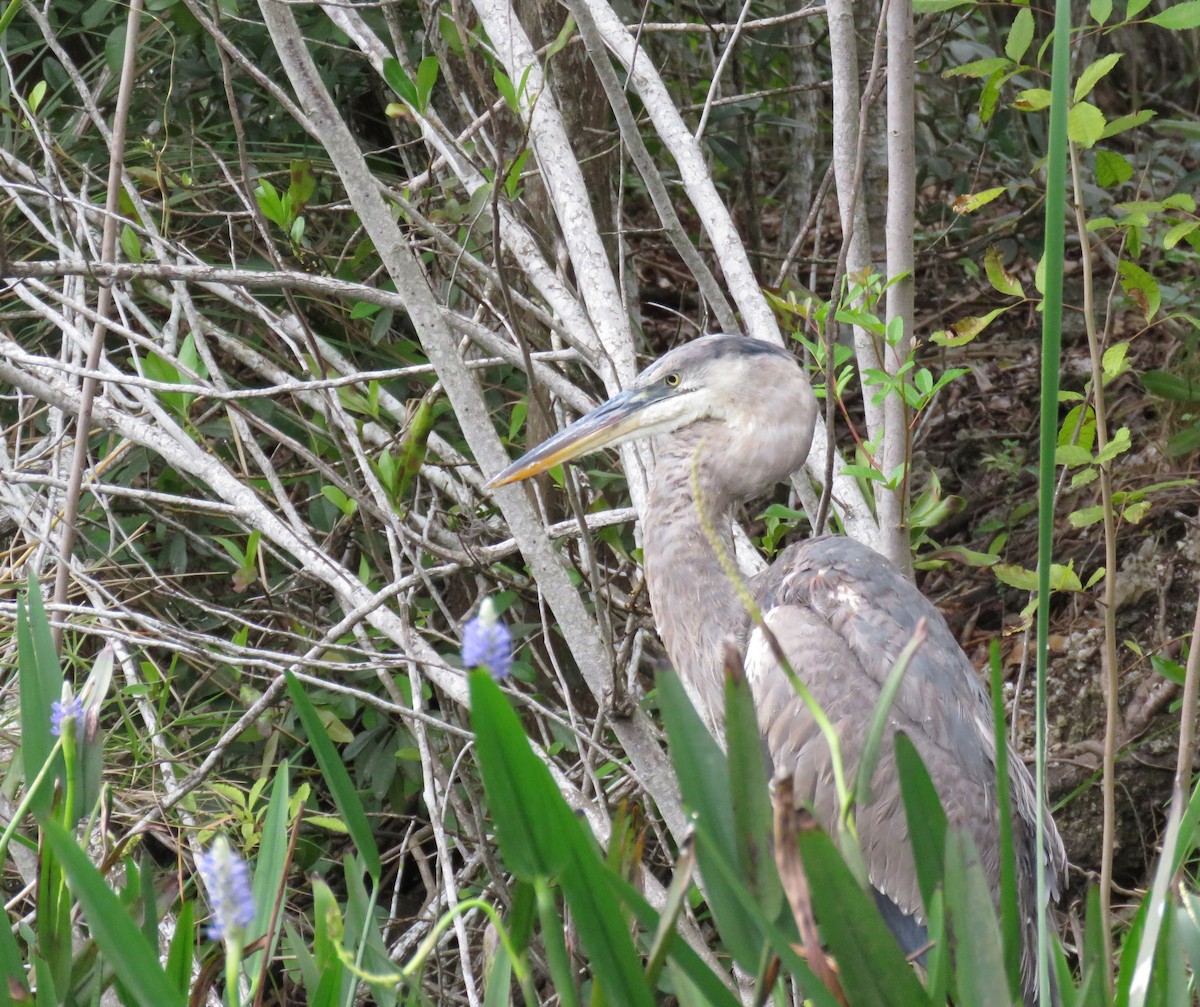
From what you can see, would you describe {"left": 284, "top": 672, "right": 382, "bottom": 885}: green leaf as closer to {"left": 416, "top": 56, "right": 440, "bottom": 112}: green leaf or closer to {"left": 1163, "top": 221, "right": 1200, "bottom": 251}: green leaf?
{"left": 416, "top": 56, "right": 440, "bottom": 112}: green leaf

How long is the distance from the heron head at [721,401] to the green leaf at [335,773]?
3.72ft

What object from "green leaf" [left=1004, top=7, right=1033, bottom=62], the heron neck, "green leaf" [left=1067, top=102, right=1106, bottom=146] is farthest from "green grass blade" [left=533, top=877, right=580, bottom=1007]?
"green leaf" [left=1004, top=7, right=1033, bottom=62]

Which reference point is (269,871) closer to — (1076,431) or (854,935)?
(854,935)

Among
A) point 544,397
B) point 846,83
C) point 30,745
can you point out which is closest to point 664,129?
point 846,83

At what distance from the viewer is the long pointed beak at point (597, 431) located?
197 cm

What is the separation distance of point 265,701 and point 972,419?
284 cm

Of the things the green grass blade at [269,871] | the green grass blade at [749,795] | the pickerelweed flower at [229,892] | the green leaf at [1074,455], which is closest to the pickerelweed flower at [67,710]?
the green grass blade at [269,871]

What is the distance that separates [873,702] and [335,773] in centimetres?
120

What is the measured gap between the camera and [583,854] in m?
0.72

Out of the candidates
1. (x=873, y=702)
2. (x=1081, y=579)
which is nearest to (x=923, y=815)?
(x=873, y=702)

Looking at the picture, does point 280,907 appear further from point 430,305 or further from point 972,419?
point 972,419

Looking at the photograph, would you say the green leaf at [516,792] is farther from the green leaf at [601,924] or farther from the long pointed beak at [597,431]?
the long pointed beak at [597,431]

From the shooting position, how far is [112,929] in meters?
0.76

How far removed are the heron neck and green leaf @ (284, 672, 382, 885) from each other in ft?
3.82
